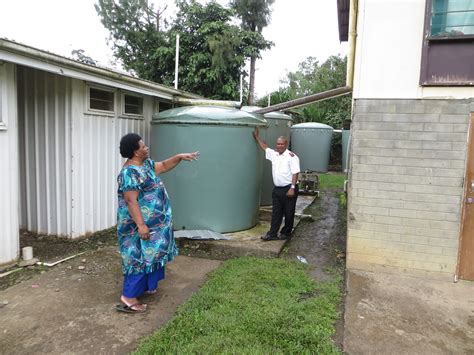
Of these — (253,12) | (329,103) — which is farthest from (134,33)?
(329,103)

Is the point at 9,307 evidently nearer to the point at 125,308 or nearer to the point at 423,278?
the point at 125,308

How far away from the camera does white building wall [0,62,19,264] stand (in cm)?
425

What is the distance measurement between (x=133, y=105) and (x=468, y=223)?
535 cm

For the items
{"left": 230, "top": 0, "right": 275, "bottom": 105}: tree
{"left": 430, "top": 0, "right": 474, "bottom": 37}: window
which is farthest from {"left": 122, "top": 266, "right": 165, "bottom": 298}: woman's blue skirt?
{"left": 230, "top": 0, "right": 275, "bottom": 105}: tree

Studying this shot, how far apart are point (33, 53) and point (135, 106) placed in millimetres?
2682

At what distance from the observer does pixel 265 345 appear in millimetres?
2893

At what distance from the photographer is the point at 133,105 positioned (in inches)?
263

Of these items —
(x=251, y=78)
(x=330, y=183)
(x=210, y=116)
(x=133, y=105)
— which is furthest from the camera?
(x=251, y=78)

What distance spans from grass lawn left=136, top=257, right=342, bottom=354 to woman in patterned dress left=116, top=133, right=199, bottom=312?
0.52m

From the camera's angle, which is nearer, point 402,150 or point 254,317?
point 254,317

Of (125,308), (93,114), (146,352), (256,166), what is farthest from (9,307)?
(256,166)

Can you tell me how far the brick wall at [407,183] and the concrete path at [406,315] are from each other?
319 millimetres

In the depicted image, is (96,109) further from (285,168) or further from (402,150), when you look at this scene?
(402,150)

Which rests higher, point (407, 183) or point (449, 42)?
point (449, 42)
